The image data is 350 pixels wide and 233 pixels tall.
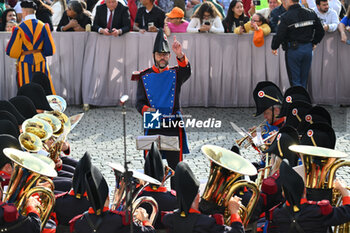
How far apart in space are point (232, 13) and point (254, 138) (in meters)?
5.89

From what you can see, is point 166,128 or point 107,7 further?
point 107,7

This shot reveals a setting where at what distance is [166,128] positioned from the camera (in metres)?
7.86

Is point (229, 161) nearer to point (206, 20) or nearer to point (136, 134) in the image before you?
point (136, 134)

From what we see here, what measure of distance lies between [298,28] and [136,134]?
333 centimetres

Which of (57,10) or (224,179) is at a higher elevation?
(57,10)

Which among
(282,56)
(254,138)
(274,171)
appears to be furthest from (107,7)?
(274,171)

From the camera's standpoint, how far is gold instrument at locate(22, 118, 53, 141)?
22.9 feet

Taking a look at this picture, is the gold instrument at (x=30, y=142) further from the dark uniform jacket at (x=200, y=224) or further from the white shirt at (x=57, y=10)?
the white shirt at (x=57, y=10)

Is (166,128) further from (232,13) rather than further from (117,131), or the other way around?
(232,13)

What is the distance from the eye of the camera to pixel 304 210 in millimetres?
→ 5328

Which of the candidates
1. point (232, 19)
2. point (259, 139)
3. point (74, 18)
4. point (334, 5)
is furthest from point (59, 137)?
point (334, 5)

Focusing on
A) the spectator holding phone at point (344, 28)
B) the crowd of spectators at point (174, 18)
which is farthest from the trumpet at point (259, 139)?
the spectator holding phone at point (344, 28)

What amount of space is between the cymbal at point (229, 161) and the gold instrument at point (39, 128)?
219 centimetres

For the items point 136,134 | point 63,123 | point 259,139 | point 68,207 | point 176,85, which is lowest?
point 136,134
